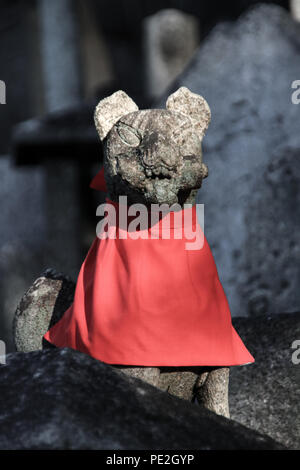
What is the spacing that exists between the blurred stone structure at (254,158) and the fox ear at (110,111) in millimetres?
1180

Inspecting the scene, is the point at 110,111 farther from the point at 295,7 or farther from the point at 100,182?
the point at 295,7

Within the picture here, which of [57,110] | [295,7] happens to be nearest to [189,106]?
[295,7]

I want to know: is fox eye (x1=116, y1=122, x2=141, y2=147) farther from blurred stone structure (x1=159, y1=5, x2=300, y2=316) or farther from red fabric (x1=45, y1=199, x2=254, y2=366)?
blurred stone structure (x1=159, y1=5, x2=300, y2=316)

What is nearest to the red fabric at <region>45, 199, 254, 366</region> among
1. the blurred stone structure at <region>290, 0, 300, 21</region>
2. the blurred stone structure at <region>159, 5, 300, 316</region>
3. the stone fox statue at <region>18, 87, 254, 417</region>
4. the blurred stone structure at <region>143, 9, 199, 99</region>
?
the stone fox statue at <region>18, 87, 254, 417</region>

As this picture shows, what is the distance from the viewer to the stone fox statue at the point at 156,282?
4.39 ft

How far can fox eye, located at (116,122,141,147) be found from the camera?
137cm

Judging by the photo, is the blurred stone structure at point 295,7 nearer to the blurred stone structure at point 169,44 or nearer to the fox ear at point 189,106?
the blurred stone structure at point 169,44

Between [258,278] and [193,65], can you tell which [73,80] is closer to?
[193,65]

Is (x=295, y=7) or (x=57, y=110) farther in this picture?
(x=57, y=110)

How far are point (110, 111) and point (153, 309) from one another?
0.41 metres

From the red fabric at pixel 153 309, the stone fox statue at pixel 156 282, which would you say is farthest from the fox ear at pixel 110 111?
the red fabric at pixel 153 309

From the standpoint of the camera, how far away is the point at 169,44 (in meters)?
4.61

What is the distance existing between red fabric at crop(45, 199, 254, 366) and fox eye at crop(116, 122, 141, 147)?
0.53 ft

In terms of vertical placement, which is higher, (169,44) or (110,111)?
(169,44)
